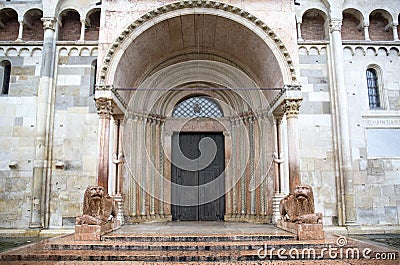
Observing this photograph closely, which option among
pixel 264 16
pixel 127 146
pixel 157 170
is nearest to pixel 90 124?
pixel 127 146

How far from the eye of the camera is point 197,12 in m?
10.4

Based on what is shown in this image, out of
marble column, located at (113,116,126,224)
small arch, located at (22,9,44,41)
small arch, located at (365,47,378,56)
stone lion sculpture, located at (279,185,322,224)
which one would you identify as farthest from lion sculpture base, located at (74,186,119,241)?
small arch, located at (365,47,378,56)

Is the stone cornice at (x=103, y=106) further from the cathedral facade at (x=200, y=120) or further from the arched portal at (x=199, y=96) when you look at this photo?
the cathedral facade at (x=200, y=120)

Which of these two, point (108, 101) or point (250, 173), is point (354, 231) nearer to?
point (250, 173)

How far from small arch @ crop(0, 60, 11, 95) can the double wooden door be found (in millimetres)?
6168

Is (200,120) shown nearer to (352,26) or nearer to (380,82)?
(380,82)

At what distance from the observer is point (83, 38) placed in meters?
12.9

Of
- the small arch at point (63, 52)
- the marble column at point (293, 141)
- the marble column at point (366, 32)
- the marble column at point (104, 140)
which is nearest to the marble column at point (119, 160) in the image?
the marble column at point (104, 140)

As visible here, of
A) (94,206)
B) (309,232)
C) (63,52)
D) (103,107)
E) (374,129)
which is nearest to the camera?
(309,232)

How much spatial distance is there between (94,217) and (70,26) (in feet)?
27.2

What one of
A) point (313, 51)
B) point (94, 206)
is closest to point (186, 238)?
point (94, 206)

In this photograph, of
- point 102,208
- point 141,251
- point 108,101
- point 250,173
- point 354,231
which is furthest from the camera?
point 250,173

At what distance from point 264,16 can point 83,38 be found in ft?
20.9

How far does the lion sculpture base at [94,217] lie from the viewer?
7.82 meters
